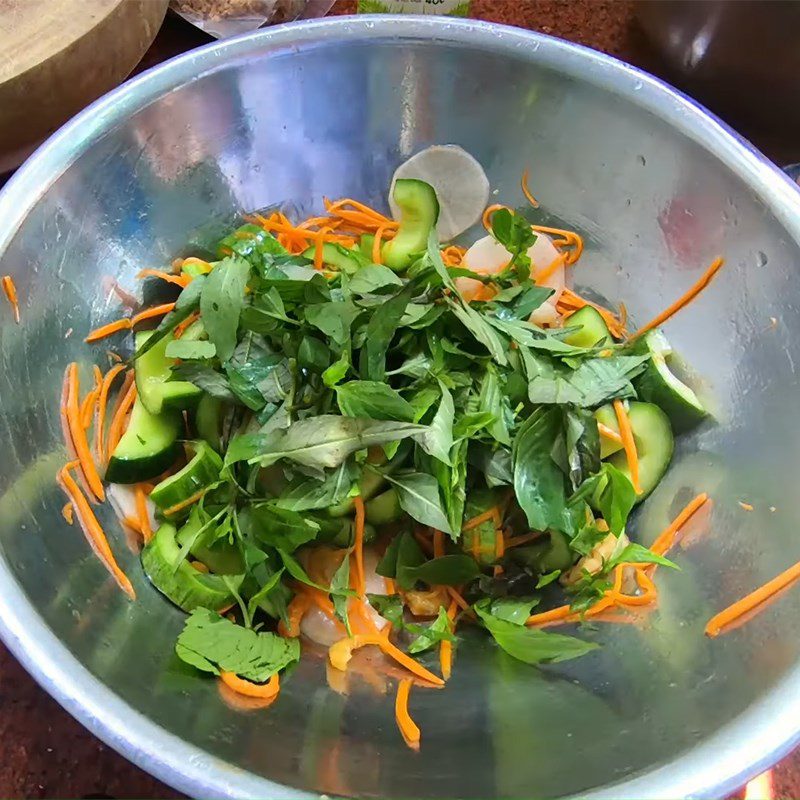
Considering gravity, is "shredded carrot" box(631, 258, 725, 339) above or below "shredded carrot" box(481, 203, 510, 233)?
above

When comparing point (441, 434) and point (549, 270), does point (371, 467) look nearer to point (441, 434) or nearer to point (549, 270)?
point (441, 434)

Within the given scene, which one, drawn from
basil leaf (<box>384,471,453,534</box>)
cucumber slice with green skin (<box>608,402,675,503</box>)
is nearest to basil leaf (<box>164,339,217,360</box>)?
basil leaf (<box>384,471,453,534</box>)

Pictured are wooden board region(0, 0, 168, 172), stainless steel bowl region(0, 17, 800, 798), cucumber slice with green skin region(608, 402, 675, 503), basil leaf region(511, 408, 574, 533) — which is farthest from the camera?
wooden board region(0, 0, 168, 172)

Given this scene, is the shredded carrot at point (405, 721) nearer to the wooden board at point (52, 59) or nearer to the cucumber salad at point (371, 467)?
the cucumber salad at point (371, 467)

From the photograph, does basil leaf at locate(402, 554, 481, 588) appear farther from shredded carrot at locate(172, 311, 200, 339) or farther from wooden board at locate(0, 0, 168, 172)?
wooden board at locate(0, 0, 168, 172)

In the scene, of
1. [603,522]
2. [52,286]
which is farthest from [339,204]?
[603,522]
